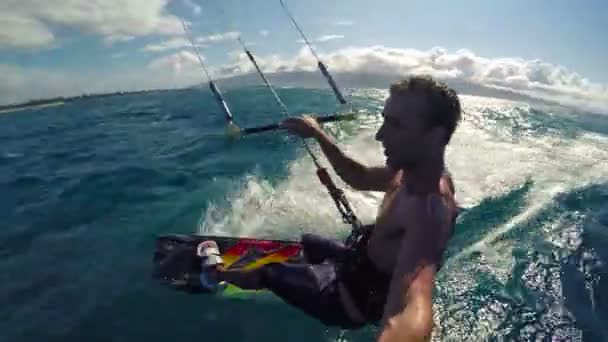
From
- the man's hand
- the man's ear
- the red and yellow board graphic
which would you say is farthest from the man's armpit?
the red and yellow board graphic

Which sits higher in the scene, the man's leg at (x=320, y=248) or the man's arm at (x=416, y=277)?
the man's arm at (x=416, y=277)

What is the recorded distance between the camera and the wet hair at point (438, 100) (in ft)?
8.98

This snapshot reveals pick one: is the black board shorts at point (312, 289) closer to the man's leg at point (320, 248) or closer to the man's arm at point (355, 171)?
the man's leg at point (320, 248)

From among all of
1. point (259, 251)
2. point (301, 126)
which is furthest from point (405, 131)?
point (259, 251)

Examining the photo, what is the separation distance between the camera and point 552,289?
6.88 metres

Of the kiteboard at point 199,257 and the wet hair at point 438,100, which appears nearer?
the wet hair at point 438,100

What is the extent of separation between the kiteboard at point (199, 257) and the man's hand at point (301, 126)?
1.90 meters

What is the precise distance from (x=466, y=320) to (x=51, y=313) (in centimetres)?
675

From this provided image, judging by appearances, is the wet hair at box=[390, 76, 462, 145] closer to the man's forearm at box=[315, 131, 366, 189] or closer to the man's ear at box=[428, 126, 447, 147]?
the man's ear at box=[428, 126, 447, 147]

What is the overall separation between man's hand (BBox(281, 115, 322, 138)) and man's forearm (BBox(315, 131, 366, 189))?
115 mm

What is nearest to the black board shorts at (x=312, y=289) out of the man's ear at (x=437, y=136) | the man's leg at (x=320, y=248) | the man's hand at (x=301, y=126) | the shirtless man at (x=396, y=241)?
the shirtless man at (x=396, y=241)

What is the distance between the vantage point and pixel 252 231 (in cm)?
934

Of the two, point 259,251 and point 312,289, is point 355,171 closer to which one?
point 312,289

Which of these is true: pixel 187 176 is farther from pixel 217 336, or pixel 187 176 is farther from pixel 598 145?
pixel 598 145
